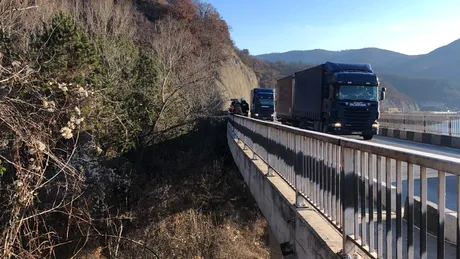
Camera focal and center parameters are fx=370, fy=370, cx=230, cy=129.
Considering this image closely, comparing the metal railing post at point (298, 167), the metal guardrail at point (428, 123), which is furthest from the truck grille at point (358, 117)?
the metal railing post at point (298, 167)

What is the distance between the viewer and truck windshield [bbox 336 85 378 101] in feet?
55.6

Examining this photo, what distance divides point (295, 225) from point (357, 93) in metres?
13.4

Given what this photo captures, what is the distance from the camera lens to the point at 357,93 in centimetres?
1708

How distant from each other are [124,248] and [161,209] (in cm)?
408

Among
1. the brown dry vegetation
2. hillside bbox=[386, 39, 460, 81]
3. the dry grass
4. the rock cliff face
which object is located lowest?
the dry grass

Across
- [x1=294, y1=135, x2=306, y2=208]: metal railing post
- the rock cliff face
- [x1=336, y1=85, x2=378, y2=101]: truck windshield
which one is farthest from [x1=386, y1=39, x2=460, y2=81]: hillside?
[x1=294, y1=135, x2=306, y2=208]: metal railing post

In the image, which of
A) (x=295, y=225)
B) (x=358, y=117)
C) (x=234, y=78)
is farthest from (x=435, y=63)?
(x=295, y=225)

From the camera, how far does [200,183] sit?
29.5m

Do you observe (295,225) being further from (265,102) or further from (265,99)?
(265,99)

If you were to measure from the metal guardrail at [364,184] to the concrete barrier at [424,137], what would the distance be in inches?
591

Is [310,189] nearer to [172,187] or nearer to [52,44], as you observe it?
[52,44]

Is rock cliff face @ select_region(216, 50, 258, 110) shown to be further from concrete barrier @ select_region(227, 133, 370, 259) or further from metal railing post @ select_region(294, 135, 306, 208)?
metal railing post @ select_region(294, 135, 306, 208)

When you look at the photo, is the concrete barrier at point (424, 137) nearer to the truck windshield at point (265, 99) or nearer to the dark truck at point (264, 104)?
the dark truck at point (264, 104)

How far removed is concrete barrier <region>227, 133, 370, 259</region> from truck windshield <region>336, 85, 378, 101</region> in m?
9.88
